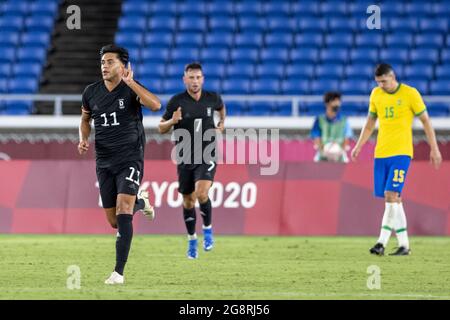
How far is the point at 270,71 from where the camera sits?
85.2 ft

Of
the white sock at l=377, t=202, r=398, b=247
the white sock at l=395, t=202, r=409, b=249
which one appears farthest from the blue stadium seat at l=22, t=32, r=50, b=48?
the white sock at l=395, t=202, r=409, b=249

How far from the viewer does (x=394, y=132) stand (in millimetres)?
14266

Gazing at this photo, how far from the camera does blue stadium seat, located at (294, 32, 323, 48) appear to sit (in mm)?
26875

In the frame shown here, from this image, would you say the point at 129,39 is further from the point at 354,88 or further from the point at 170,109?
the point at 170,109

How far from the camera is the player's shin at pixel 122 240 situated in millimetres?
10211

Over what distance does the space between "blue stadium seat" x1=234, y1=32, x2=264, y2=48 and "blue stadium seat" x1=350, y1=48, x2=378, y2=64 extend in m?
2.30

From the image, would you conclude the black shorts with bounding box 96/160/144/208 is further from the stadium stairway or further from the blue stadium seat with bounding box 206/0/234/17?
the blue stadium seat with bounding box 206/0/234/17

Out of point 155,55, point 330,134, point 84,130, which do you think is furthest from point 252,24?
point 84,130

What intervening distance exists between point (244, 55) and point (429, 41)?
4622mm

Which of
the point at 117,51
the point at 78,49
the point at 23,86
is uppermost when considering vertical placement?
the point at 78,49

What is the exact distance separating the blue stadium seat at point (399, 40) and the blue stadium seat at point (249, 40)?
10.4 feet

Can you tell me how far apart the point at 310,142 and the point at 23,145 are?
18.4 ft

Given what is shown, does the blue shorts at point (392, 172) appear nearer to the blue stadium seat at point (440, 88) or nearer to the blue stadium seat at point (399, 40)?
the blue stadium seat at point (440, 88)
